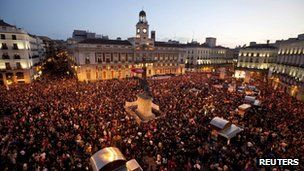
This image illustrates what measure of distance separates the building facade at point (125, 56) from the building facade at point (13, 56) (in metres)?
11.8

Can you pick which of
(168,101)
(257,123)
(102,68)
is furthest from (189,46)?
(257,123)

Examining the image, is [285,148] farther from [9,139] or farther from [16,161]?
[9,139]

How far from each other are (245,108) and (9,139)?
81.1ft

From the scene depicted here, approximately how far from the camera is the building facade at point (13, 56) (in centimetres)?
3562

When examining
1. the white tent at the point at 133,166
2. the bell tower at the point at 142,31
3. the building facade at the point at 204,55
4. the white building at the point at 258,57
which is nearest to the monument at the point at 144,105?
the white tent at the point at 133,166

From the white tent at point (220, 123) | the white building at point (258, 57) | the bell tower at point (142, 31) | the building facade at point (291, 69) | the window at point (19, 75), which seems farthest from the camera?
the bell tower at point (142, 31)

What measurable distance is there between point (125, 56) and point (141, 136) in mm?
42466

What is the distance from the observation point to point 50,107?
19891mm

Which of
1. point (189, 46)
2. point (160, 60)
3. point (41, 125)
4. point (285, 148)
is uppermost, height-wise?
point (189, 46)

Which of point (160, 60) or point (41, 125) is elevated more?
point (160, 60)

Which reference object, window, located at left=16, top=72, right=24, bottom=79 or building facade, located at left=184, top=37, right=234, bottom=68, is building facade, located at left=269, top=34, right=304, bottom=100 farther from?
window, located at left=16, top=72, right=24, bottom=79

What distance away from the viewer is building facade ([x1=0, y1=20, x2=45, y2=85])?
117ft

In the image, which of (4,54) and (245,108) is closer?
(245,108)

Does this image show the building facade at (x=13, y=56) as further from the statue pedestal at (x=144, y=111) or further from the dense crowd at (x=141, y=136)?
the statue pedestal at (x=144, y=111)
